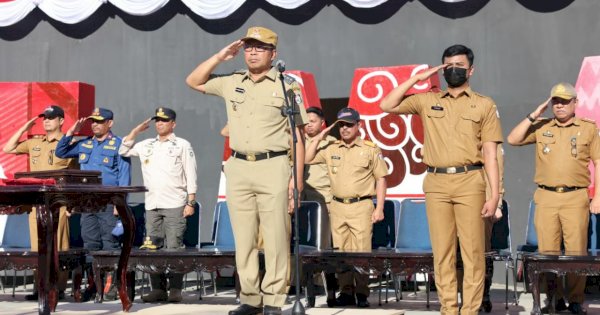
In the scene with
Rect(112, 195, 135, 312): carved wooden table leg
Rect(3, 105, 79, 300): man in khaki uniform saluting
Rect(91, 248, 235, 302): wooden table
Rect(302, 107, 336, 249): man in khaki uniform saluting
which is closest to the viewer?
Rect(112, 195, 135, 312): carved wooden table leg

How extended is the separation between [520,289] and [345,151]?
2.74 meters

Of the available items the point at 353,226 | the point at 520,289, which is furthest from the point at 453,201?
the point at 520,289

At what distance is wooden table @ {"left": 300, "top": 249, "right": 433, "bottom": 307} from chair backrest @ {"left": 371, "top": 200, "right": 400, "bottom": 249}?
1.83 meters

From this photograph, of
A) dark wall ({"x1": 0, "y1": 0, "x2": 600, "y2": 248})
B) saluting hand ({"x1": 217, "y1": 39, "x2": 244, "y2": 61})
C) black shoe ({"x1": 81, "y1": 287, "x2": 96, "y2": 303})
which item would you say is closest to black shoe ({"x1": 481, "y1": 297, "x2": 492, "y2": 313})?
dark wall ({"x1": 0, "y1": 0, "x2": 600, "y2": 248})

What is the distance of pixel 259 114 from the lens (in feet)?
25.9

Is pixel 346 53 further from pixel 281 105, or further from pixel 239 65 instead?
pixel 281 105

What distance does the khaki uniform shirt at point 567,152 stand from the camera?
32.3ft

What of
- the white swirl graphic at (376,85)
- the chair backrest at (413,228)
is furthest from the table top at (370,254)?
the white swirl graphic at (376,85)

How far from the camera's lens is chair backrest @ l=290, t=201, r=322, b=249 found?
1133cm

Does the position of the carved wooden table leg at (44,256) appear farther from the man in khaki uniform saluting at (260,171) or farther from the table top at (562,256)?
the table top at (562,256)

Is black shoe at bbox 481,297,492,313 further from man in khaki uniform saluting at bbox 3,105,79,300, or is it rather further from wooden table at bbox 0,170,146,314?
man in khaki uniform saluting at bbox 3,105,79,300

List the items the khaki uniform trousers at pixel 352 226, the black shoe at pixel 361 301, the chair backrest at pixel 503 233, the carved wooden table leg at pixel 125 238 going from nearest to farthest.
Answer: the carved wooden table leg at pixel 125 238 → the black shoe at pixel 361 301 → the khaki uniform trousers at pixel 352 226 → the chair backrest at pixel 503 233

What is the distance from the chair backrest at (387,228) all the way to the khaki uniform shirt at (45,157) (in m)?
3.42

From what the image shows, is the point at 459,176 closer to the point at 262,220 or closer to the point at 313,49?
the point at 262,220
